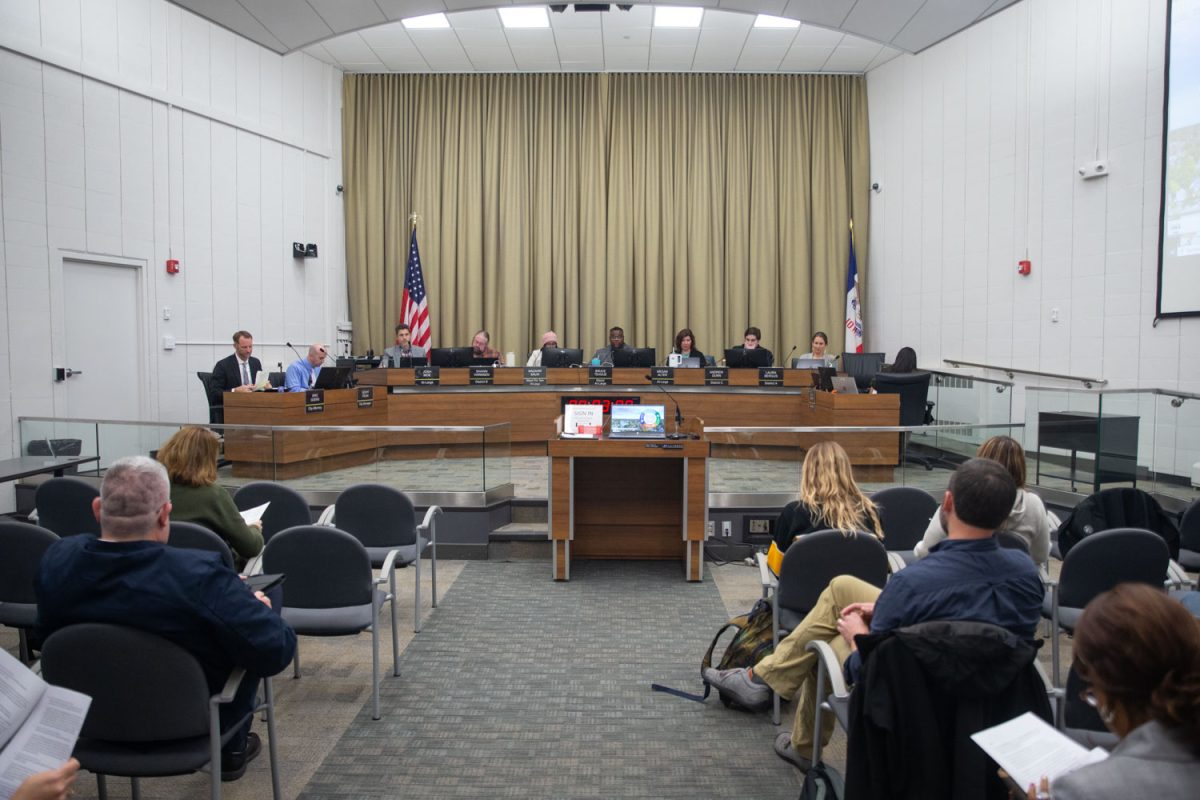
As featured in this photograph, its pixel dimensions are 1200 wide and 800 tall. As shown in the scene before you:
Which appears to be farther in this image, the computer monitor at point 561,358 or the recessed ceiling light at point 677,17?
the recessed ceiling light at point 677,17

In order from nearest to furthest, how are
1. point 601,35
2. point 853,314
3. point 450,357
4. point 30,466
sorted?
1. point 30,466
2. point 450,357
3. point 601,35
4. point 853,314

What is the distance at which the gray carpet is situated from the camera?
8.95ft

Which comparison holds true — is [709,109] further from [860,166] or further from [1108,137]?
[1108,137]

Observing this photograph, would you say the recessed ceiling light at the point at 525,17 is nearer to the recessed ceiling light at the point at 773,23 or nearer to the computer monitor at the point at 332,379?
the recessed ceiling light at the point at 773,23

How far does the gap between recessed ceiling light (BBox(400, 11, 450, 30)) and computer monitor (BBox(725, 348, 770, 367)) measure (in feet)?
17.9

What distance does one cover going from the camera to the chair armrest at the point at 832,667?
2250 mm

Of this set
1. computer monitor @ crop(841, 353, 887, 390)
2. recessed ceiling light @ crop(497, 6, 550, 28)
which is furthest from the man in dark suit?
computer monitor @ crop(841, 353, 887, 390)

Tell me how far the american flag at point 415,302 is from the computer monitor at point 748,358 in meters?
4.78

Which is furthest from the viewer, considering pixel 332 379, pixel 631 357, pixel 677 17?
pixel 677 17

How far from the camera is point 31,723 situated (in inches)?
60.4

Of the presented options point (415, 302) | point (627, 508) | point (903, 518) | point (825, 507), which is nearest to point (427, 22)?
point (415, 302)

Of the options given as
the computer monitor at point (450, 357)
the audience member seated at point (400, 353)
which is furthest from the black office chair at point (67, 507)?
the audience member seated at point (400, 353)

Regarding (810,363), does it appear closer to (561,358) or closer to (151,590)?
(561,358)

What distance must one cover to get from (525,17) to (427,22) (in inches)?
48.2
